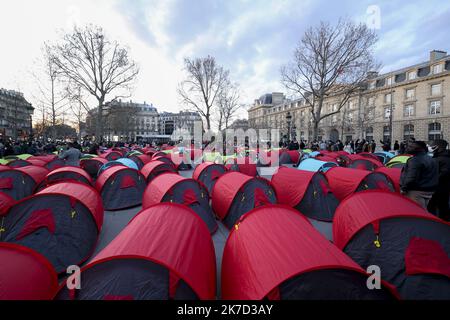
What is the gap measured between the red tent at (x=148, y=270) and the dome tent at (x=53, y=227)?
224 centimetres

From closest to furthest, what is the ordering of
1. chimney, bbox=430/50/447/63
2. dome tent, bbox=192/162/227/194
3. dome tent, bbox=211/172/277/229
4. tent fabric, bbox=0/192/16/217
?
tent fabric, bbox=0/192/16/217
dome tent, bbox=211/172/277/229
dome tent, bbox=192/162/227/194
chimney, bbox=430/50/447/63

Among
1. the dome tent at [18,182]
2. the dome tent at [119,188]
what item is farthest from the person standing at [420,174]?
the dome tent at [18,182]

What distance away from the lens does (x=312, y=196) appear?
7.00m

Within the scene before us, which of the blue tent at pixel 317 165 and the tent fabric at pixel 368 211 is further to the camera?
the blue tent at pixel 317 165

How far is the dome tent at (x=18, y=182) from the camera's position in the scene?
689 centimetres

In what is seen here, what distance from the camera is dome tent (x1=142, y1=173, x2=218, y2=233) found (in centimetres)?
602

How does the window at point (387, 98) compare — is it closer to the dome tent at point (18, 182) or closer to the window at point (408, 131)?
the window at point (408, 131)

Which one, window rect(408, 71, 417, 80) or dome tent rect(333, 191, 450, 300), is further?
window rect(408, 71, 417, 80)

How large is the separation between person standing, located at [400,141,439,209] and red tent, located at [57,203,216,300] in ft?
14.5

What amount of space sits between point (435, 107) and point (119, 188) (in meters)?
50.8

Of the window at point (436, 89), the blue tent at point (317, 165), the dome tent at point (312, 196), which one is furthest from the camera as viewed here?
the window at point (436, 89)

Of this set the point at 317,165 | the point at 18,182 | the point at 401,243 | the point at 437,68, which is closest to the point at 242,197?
the point at 401,243

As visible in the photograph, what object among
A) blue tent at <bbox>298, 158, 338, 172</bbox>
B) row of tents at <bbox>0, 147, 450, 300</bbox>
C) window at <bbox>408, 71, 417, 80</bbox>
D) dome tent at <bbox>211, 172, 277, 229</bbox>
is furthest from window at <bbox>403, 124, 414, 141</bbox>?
row of tents at <bbox>0, 147, 450, 300</bbox>

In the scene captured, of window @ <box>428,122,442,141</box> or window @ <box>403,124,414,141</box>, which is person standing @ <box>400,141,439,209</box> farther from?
window @ <box>403,124,414,141</box>
